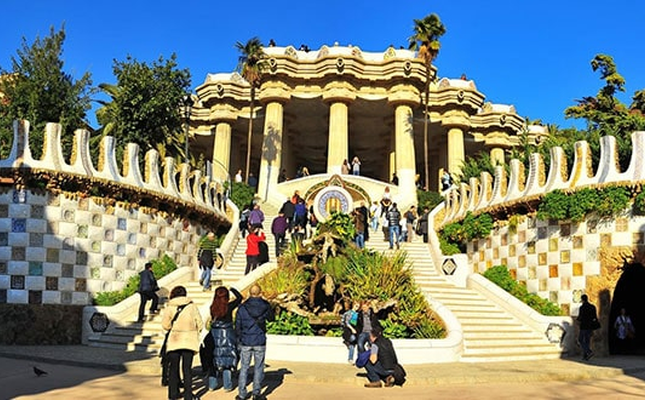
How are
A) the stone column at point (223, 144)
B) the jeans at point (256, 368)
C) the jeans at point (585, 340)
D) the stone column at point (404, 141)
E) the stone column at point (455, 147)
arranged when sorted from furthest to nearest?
the stone column at point (455, 147) < the stone column at point (223, 144) < the stone column at point (404, 141) < the jeans at point (585, 340) < the jeans at point (256, 368)

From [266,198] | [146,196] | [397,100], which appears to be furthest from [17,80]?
[397,100]

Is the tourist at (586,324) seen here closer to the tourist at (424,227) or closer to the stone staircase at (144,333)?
the stone staircase at (144,333)

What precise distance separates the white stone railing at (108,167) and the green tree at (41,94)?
19.3 feet

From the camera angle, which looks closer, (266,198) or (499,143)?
(266,198)

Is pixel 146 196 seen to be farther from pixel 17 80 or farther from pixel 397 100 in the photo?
pixel 397 100

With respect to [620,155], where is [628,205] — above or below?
below

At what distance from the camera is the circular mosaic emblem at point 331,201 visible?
1120 inches

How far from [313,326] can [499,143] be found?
106 ft

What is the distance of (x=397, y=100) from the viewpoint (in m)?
36.8

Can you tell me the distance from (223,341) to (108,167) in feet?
32.9

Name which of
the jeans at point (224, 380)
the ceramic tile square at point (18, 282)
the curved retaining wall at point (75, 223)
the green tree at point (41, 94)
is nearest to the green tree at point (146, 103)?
the green tree at point (41, 94)

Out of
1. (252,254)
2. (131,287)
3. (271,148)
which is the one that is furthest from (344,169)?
(131,287)

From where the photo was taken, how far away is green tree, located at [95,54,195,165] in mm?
25406

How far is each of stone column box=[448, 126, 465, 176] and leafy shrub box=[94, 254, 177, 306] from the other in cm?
2516
